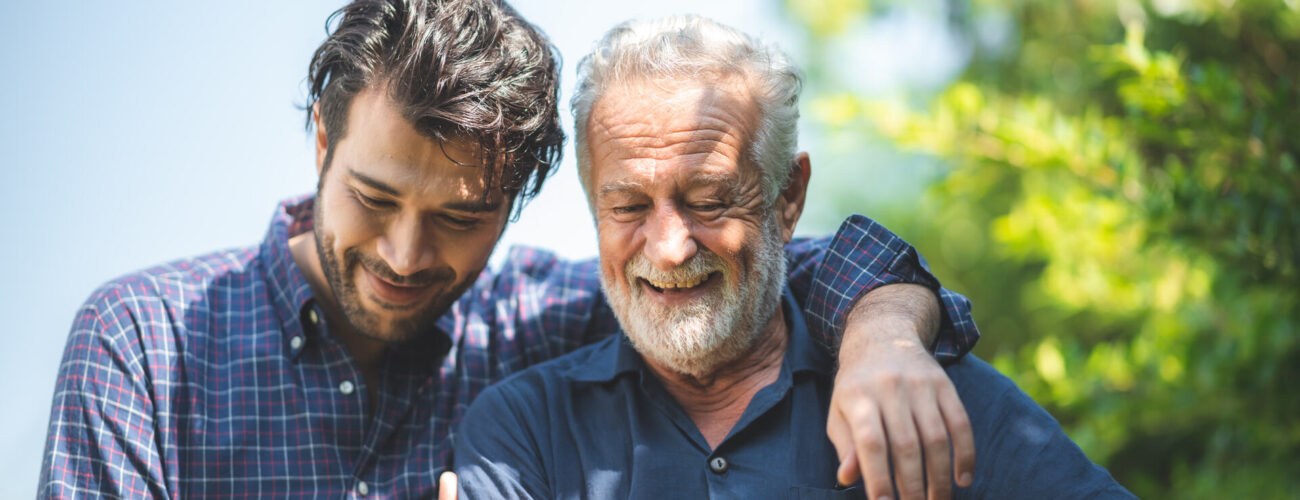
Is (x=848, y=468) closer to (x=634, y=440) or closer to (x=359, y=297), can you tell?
(x=634, y=440)

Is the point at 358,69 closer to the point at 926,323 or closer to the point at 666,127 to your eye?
the point at 666,127

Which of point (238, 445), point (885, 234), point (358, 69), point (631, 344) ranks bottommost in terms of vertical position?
point (238, 445)

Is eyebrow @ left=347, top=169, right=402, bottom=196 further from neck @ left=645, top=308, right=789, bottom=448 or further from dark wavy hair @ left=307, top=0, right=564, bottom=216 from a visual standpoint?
neck @ left=645, top=308, right=789, bottom=448

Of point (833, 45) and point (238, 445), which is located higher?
point (833, 45)

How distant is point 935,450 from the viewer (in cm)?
147

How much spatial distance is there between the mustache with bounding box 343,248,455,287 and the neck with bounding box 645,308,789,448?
530 millimetres

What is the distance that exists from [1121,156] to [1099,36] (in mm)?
2322

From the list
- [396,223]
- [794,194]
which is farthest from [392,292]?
[794,194]

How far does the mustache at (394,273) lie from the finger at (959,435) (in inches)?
48.2

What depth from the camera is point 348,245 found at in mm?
2229

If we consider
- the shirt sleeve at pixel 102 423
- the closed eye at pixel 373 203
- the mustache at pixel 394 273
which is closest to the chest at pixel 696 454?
the mustache at pixel 394 273

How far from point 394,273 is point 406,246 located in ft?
0.28

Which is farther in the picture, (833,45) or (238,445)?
(833,45)

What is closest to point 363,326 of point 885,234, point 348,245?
point 348,245
